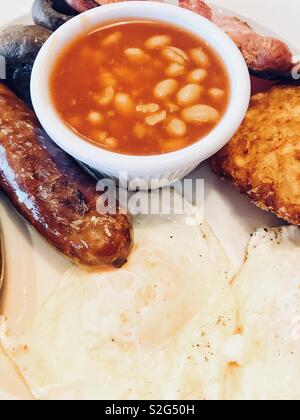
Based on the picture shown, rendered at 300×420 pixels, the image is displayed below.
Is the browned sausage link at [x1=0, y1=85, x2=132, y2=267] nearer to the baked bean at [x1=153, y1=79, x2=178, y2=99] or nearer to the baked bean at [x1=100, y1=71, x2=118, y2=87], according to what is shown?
the baked bean at [x1=100, y1=71, x2=118, y2=87]

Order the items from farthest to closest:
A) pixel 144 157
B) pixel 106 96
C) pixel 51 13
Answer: pixel 51 13, pixel 106 96, pixel 144 157

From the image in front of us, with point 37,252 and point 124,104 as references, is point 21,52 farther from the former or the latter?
point 37,252

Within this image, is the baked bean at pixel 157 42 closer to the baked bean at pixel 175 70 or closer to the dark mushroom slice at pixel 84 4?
the baked bean at pixel 175 70

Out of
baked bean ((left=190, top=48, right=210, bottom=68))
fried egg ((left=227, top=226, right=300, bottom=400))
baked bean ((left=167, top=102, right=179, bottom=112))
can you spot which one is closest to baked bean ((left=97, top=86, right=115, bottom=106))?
baked bean ((left=167, top=102, right=179, bottom=112))

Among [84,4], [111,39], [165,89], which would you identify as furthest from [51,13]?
[165,89]

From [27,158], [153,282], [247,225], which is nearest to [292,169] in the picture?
[247,225]

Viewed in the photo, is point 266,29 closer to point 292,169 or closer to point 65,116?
point 292,169

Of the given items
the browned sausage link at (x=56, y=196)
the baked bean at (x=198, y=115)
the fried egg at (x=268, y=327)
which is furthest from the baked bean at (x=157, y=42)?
the fried egg at (x=268, y=327)
